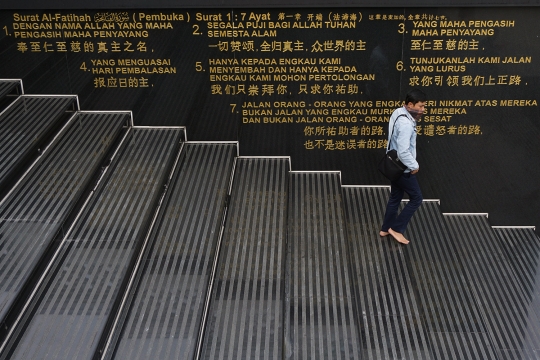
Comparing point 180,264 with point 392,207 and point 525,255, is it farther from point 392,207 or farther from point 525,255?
point 525,255

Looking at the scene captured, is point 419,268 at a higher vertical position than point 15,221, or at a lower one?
lower

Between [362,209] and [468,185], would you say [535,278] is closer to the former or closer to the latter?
[468,185]

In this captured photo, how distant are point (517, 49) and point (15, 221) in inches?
163

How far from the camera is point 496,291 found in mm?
4586

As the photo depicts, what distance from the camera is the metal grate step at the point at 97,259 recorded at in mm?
3301

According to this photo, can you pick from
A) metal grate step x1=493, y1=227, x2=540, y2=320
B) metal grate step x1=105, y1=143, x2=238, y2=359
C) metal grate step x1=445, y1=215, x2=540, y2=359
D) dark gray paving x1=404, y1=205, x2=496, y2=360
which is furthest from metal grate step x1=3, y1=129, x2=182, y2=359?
metal grate step x1=493, y1=227, x2=540, y2=320

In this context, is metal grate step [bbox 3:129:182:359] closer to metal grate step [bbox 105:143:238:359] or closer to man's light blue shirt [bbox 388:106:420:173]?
metal grate step [bbox 105:143:238:359]

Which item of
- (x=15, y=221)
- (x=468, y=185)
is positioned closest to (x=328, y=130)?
(x=468, y=185)

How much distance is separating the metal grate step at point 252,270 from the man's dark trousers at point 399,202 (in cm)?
82

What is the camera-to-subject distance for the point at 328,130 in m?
5.41

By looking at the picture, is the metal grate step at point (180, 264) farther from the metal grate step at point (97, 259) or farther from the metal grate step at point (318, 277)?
the metal grate step at point (318, 277)

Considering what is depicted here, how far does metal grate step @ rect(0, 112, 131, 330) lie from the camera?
365cm

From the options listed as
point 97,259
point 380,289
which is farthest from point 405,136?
point 97,259

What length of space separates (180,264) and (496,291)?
7.85ft
